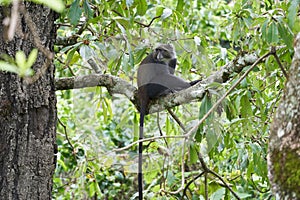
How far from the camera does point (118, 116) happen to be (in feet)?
19.8

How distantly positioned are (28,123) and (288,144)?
4.07 ft

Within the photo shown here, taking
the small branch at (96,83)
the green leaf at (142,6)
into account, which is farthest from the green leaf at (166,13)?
the small branch at (96,83)

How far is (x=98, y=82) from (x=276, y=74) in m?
0.99

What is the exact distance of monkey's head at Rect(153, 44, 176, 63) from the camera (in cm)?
422

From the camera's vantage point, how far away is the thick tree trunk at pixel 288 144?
1.30 meters

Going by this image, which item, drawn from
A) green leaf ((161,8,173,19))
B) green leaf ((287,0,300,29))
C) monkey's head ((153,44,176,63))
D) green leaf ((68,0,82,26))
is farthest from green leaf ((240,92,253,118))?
monkey's head ((153,44,176,63))

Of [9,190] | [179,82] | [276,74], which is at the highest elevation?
[179,82]

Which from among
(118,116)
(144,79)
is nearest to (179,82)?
(144,79)

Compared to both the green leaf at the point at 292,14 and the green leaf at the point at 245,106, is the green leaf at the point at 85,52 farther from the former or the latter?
the green leaf at the point at 292,14

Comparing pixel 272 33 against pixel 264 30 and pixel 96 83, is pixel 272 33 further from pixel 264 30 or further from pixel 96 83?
pixel 96 83

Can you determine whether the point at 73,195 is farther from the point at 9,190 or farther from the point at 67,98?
the point at 9,190

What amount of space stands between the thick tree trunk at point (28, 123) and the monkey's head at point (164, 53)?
1944 mm

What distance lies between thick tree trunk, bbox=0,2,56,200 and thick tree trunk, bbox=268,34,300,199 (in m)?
1.16

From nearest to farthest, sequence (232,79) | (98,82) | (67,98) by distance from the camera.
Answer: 1. (232,79)
2. (98,82)
3. (67,98)
